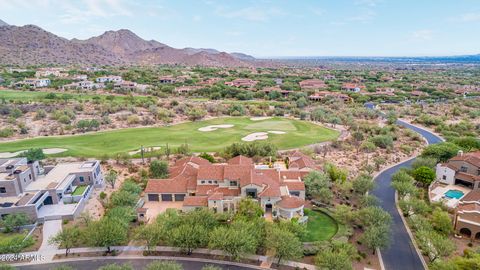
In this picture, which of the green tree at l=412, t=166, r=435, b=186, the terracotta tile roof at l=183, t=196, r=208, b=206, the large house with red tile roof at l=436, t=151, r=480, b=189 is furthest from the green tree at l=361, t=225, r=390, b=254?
the large house with red tile roof at l=436, t=151, r=480, b=189

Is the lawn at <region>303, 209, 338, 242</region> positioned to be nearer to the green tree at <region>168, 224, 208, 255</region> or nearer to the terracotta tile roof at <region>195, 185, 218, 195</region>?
the green tree at <region>168, 224, 208, 255</region>

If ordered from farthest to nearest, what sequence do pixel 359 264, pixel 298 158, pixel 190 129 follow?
pixel 190 129, pixel 298 158, pixel 359 264

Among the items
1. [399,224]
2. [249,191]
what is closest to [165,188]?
[249,191]

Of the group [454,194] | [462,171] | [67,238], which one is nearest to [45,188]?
[67,238]

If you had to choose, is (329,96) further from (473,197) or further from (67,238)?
(67,238)

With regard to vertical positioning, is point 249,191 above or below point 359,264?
above

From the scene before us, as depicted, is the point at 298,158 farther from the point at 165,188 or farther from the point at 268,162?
the point at 165,188
